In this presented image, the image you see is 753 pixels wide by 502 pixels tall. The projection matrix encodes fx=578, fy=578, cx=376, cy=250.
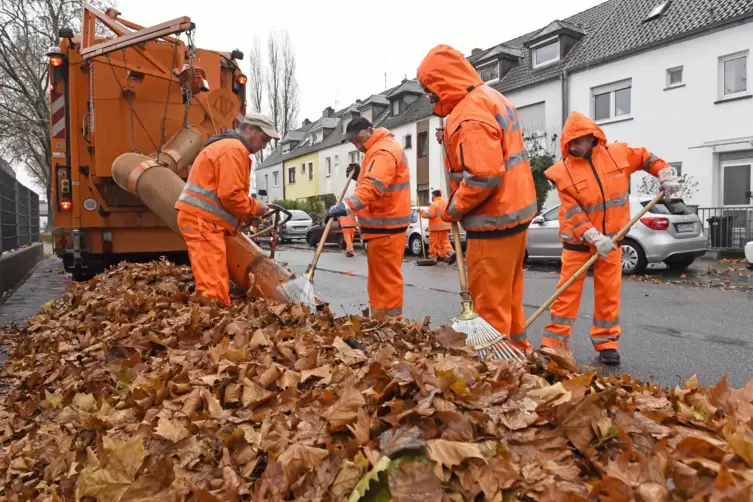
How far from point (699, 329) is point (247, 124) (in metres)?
4.44

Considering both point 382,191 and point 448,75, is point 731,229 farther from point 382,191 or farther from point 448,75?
point 448,75

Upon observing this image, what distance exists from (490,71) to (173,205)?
21884 millimetres

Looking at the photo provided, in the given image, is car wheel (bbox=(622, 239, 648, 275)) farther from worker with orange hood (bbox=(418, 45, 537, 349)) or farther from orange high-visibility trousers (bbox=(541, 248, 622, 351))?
worker with orange hood (bbox=(418, 45, 537, 349))

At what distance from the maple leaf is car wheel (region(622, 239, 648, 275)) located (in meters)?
9.20

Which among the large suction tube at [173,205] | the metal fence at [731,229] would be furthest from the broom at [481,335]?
the metal fence at [731,229]

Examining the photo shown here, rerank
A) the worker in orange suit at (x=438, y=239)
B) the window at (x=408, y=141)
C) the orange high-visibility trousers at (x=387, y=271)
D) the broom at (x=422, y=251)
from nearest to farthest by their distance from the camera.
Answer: the orange high-visibility trousers at (x=387, y=271) → the broom at (x=422, y=251) → the worker in orange suit at (x=438, y=239) → the window at (x=408, y=141)

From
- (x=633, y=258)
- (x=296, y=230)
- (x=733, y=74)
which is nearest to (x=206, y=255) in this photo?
(x=633, y=258)

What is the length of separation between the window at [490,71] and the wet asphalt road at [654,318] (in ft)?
51.7

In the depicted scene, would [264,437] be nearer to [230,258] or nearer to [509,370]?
[509,370]

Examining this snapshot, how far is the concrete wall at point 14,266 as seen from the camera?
22.3 feet

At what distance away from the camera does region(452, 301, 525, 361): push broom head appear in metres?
2.96

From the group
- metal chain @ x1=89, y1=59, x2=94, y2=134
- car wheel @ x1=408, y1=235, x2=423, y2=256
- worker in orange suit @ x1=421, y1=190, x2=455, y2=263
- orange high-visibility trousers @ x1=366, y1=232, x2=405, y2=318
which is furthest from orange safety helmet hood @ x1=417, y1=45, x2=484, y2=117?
car wheel @ x1=408, y1=235, x2=423, y2=256

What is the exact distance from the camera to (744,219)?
13.7m

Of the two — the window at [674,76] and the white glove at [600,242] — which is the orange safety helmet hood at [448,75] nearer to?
the white glove at [600,242]
